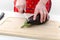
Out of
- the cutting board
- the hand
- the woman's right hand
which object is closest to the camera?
the cutting board

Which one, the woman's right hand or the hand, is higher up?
the woman's right hand

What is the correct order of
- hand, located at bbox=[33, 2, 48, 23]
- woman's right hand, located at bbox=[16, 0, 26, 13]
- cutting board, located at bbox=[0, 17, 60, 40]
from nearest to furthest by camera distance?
cutting board, located at bbox=[0, 17, 60, 40] < hand, located at bbox=[33, 2, 48, 23] < woman's right hand, located at bbox=[16, 0, 26, 13]

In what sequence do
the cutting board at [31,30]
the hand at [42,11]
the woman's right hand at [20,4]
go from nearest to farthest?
the cutting board at [31,30] < the hand at [42,11] < the woman's right hand at [20,4]

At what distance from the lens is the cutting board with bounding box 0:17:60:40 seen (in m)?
0.77

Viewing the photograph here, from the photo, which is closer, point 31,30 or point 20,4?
point 31,30

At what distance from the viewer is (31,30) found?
0.83 m

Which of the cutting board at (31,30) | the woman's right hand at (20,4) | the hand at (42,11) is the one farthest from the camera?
the woman's right hand at (20,4)

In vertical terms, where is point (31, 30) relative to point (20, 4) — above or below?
below

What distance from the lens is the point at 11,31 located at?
803 millimetres

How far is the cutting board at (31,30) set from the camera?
0.77m

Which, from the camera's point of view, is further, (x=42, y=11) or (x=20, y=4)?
(x=20, y=4)

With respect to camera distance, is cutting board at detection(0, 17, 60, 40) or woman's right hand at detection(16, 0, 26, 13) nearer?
cutting board at detection(0, 17, 60, 40)

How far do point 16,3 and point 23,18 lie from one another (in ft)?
0.43

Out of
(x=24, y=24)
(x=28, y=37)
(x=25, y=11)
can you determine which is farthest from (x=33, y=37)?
(x=25, y=11)
